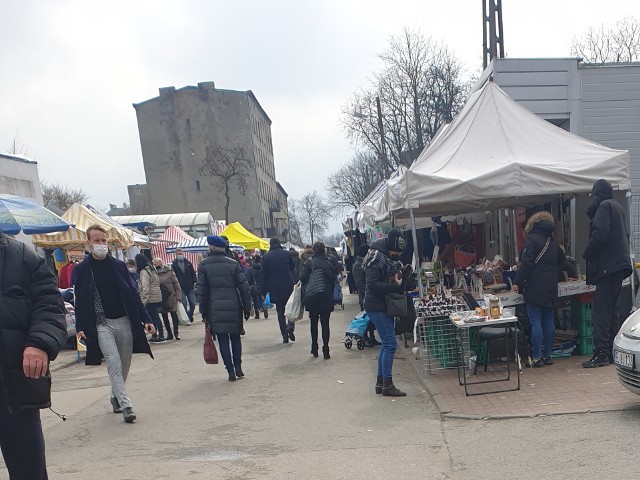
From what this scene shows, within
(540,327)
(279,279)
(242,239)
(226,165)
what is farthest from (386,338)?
(226,165)

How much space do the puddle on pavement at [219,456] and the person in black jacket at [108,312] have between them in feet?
4.59

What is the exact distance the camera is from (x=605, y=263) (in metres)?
5.90

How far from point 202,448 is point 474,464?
2.40 meters

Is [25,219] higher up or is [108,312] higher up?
[25,219]

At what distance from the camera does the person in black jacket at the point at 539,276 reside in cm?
611

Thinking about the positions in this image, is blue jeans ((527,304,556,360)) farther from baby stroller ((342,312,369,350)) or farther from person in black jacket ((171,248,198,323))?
person in black jacket ((171,248,198,323))

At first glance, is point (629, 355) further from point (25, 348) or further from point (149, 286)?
point (149, 286)

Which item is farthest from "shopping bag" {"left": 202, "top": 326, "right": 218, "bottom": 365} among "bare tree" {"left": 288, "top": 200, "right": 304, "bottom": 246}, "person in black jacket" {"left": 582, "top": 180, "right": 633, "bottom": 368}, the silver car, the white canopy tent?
"bare tree" {"left": 288, "top": 200, "right": 304, "bottom": 246}

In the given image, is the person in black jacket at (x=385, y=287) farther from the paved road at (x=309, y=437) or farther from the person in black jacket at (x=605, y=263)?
the person in black jacket at (x=605, y=263)

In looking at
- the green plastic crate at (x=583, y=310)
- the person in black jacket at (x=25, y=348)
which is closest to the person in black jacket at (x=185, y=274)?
the green plastic crate at (x=583, y=310)

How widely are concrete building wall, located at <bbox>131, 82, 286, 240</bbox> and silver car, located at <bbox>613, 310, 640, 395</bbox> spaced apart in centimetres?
5433

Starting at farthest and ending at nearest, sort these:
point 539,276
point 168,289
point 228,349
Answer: point 168,289, point 228,349, point 539,276

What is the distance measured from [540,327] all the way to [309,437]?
10.7ft

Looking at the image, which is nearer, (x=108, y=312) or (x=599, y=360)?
(x=108, y=312)
